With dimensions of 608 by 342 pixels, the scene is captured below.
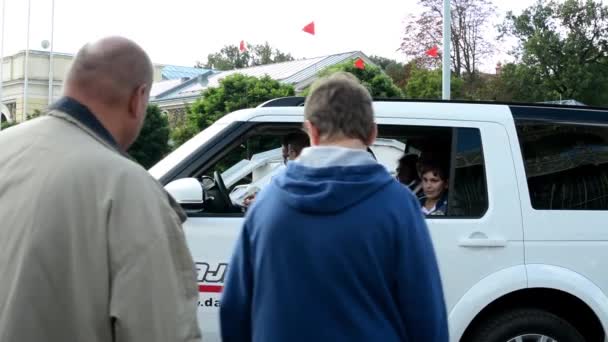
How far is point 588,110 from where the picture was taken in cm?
480

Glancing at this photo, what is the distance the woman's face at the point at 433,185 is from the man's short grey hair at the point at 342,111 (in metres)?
2.35

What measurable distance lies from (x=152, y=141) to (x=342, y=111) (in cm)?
2928

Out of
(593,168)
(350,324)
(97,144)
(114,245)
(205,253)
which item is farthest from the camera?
(593,168)

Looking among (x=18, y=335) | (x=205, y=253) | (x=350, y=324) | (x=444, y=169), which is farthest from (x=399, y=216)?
(x=444, y=169)

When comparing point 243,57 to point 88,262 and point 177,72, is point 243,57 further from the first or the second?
point 88,262

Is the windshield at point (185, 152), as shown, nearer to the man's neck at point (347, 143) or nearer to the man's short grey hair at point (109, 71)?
the man's neck at point (347, 143)

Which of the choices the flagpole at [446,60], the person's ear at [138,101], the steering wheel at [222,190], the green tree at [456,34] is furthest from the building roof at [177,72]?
the person's ear at [138,101]

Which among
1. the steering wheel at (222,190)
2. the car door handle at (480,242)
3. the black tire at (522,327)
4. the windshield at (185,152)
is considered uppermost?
the windshield at (185,152)

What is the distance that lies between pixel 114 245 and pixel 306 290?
2.35ft

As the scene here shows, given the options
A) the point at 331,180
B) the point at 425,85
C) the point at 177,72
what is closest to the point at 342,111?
the point at 331,180

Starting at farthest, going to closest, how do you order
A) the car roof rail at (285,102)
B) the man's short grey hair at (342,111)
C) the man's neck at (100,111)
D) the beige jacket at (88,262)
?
the car roof rail at (285,102) → the man's short grey hair at (342,111) → the man's neck at (100,111) → the beige jacket at (88,262)

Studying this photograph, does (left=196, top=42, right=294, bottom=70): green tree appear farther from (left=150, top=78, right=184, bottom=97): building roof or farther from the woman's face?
the woman's face

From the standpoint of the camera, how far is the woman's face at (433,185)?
4.77 metres

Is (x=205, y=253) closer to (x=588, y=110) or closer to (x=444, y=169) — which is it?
(x=444, y=169)
